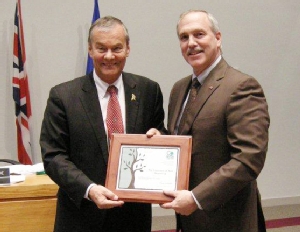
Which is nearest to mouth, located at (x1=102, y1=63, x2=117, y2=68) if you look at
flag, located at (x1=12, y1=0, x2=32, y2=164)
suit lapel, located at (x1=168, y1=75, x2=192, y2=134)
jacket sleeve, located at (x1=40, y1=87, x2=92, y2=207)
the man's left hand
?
jacket sleeve, located at (x1=40, y1=87, x2=92, y2=207)

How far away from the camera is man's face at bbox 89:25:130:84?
2.37 m

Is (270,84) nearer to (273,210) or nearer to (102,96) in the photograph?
(273,210)

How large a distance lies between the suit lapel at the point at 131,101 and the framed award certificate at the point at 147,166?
0.18 meters

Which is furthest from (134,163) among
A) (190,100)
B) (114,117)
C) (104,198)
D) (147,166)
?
(190,100)

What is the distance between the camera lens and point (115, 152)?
226 cm

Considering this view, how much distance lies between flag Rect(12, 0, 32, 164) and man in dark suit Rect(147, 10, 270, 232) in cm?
305

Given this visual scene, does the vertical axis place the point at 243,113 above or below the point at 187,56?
below

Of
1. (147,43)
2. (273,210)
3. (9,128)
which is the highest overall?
(147,43)

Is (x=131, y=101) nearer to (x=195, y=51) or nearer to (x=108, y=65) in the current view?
(x=108, y=65)

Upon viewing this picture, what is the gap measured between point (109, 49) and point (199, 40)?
1.56 feet

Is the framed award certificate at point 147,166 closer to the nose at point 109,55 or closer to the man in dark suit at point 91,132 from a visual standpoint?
the man in dark suit at point 91,132

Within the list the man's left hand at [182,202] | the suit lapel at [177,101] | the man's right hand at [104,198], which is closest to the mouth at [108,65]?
the suit lapel at [177,101]

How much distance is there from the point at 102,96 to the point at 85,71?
3076 mm

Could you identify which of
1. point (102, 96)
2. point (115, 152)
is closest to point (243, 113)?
point (115, 152)
